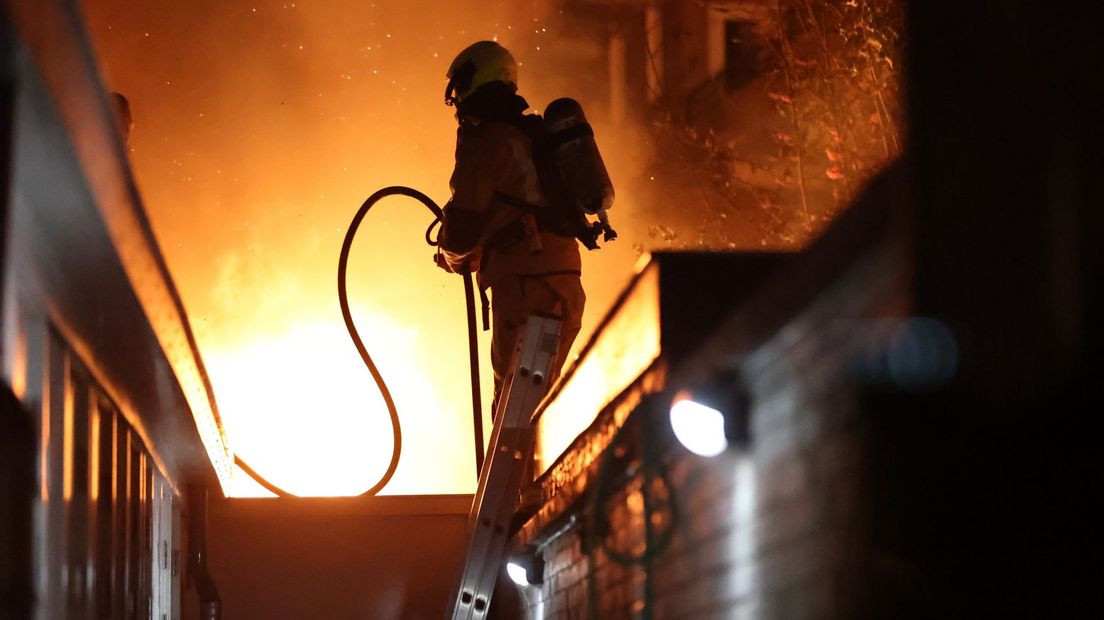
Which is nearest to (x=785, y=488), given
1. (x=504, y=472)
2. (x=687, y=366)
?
(x=687, y=366)

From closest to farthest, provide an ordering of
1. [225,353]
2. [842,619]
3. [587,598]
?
[842,619] → [587,598] → [225,353]

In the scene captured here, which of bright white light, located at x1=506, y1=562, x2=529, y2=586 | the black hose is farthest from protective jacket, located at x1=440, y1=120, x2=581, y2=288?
bright white light, located at x1=506, y1=562, x2=529, y2=586

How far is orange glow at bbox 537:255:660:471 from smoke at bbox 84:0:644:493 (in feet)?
21.5

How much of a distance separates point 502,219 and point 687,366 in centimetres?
250

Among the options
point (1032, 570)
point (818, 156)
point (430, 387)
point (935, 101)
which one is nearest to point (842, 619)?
point (1032, 570)

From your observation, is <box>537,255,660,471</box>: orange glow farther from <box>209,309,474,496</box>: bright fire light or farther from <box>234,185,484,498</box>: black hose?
<box>209,309,474,496</box>: bright fire light

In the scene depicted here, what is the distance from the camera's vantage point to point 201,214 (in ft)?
39.3

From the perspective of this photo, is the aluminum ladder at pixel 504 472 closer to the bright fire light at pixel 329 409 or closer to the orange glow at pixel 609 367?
the orange glow at pixel 609 367

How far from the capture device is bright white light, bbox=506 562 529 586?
5039 mm

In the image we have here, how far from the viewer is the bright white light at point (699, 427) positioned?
2.77m

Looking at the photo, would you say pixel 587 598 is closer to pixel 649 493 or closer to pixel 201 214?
pixel 649 493

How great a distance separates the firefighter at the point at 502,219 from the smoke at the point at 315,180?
609cm

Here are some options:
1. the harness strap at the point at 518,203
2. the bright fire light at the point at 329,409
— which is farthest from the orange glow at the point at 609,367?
the bright fire light at the point at 329,409

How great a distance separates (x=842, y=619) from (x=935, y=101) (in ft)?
2.62
